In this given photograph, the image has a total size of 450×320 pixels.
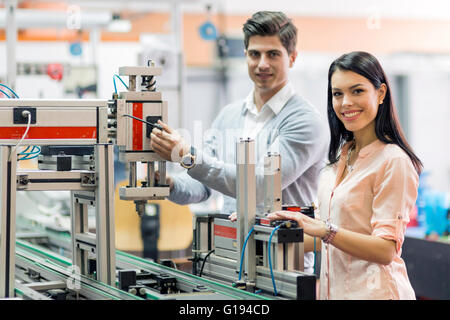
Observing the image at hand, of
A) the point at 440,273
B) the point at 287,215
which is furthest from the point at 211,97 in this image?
the point at 287,215

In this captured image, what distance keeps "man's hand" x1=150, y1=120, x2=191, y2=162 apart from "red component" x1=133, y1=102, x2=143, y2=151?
0.04m

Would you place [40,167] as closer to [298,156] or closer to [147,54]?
[298,156]

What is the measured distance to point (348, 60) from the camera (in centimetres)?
190

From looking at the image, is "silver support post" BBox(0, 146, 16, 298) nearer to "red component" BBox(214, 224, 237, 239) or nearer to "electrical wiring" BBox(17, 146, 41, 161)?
"electrical wiring" BBox(17, 146, 41, 161)

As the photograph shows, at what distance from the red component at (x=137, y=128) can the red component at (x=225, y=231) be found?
0.34 metres

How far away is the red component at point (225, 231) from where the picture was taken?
197 centimetres

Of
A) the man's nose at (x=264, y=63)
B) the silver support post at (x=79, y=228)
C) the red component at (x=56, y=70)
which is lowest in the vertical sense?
the silver support post at (x=79, y=228)

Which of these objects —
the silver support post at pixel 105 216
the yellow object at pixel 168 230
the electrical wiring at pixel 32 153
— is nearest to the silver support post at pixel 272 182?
the silver support post at pixel 105 216

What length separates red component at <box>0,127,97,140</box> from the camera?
74.3 inches

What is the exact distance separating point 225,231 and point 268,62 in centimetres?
67

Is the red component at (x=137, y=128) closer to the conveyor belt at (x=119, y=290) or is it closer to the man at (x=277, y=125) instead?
the man at (x=277, y=125)
